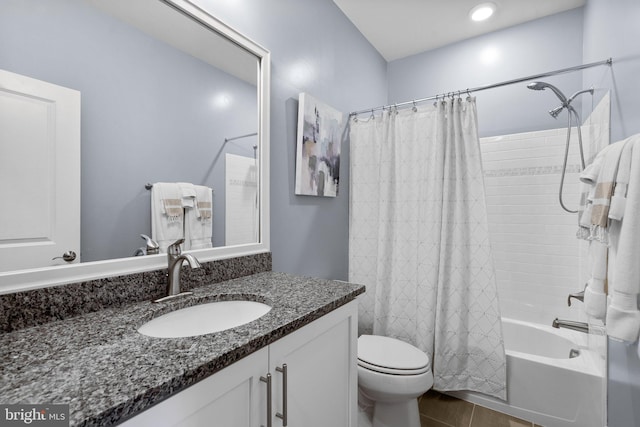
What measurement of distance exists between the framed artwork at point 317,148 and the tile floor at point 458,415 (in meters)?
1.48

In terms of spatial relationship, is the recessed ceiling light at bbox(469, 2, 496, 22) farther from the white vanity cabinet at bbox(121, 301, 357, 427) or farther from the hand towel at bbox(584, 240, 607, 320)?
the white vanity cabinet at bbox(121, 301, 357, 427)

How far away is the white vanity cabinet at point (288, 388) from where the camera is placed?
1.95 ft

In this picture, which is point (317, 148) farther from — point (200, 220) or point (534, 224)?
point (534, 224)

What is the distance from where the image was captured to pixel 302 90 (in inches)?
70.4

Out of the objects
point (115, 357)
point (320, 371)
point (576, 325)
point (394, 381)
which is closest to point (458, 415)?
point (394, 381)

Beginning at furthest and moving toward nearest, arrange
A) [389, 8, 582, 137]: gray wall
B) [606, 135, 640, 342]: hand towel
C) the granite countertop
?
[389, 8, 582, 137]: gray wall < [606, 135, 640, 342]: hand towel < the granite countertop

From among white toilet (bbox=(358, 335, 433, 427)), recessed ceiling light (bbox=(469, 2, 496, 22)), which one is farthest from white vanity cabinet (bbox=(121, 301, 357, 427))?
recessed ceiling light (bbox=(469, 2, 496, 22))

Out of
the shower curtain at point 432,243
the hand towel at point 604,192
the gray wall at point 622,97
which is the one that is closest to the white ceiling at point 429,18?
the gray wall at point 622,97

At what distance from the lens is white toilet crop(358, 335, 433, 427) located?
4.78ft

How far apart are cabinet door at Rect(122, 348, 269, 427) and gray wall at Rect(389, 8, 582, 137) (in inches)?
103

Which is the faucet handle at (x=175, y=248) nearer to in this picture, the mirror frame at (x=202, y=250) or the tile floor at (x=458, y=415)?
the mirror frame at (x=202, y=250)

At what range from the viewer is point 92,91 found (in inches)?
36.0

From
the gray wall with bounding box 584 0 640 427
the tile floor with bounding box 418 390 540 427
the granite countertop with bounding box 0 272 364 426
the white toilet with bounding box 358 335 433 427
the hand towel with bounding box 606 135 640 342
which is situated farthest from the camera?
the tile floor with bounding box 418 390 540 427

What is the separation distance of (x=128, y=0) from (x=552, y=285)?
298 cm
